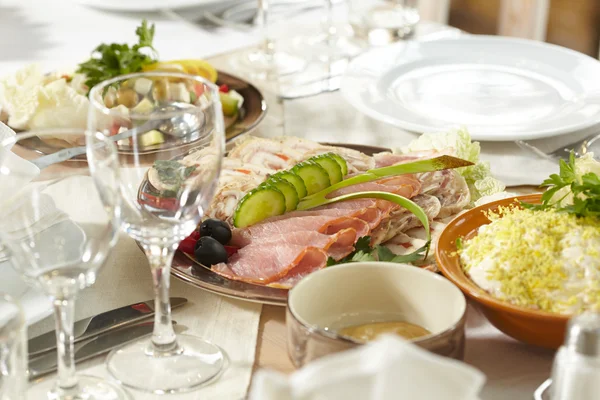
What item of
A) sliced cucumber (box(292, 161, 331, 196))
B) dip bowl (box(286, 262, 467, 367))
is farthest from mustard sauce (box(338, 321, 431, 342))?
sliced cucumber (box(292, 161, 331, 196))

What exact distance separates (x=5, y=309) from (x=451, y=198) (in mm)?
757

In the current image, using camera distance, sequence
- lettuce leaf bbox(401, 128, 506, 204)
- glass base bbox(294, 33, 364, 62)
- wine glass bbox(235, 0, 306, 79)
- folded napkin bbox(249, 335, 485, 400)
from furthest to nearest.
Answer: glass base bbox(294, 33, 364, 62) < wine glass bbox(235, 0, 306, 79) < lettuce leaf bbox(401, 128, 506, 204) < folded napkin bbox(249, 335, 485, 400)

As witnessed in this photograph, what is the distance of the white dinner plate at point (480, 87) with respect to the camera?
1641 millimetres

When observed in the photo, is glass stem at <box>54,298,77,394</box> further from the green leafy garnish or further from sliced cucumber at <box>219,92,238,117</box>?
sliced cucumber at <box>219,92,238,117</box>

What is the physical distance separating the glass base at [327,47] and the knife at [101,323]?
120cm

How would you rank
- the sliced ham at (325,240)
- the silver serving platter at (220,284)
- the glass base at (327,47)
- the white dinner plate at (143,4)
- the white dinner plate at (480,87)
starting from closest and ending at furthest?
the silver serving platter at (220,284), the sliced ham at (325,240), the white dinner plate at (480,87), the glass base at (327,47), the white dinner plate at (143,4)

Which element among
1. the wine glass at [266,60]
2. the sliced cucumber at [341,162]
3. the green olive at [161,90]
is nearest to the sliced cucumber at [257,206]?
the sliced cucumber at [341,162]

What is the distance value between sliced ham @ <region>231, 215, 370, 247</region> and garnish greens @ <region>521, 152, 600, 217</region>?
0.80 feet

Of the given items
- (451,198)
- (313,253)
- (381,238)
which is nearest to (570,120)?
(451,198)

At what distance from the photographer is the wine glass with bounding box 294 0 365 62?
2182 millimetres

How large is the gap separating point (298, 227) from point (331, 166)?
162 millimetres

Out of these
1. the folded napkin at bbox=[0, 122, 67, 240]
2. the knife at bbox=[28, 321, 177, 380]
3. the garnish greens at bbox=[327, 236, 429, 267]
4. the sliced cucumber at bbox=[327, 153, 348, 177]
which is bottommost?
the knife at bbox=[28, 321, 177, 380]

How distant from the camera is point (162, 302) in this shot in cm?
98

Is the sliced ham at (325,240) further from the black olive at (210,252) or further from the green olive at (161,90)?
Answer: the green olive at (161,90)
